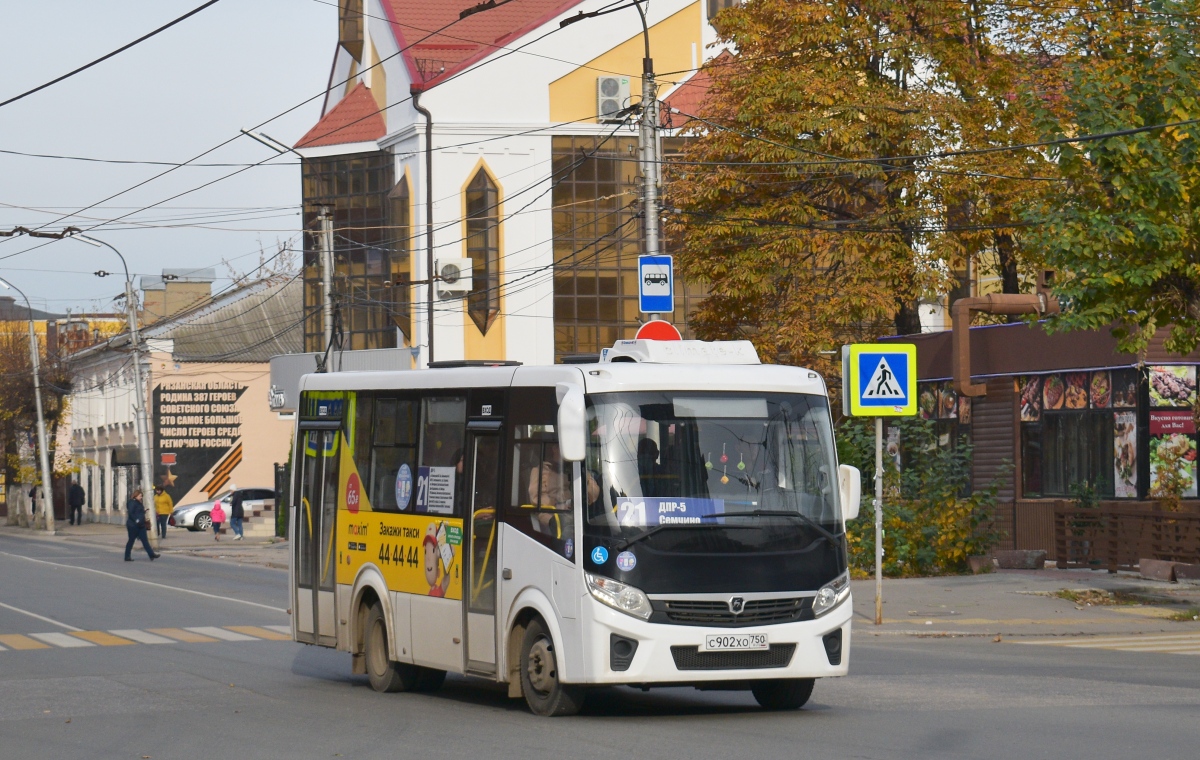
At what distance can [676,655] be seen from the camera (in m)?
11.1

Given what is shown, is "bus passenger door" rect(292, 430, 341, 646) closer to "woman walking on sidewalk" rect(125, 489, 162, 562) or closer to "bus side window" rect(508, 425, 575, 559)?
"bus side window" rect(508, 425, 575, 559)

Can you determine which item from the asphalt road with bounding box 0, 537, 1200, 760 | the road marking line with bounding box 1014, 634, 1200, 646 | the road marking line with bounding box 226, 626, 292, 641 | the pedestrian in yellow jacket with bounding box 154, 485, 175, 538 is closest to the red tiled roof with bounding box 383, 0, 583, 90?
the pedestrian in yellow jacket with bounding box 154, 485, 175, 538

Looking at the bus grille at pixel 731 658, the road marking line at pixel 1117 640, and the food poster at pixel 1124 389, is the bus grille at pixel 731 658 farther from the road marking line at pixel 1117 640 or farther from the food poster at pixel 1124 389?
the food poster at pixel 1124 389

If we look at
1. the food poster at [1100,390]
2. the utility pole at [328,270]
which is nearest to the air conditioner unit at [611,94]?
the utility pole at [328,270]

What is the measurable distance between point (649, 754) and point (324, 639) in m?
5.74

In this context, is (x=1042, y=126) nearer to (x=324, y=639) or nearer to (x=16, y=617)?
(x=324, y=639)

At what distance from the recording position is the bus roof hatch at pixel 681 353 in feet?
→ 40.1

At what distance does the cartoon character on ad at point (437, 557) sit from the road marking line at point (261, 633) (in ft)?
22.0

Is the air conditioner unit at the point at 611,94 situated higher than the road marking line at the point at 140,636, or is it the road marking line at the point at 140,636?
the air conditioner unit at the point at 611,94

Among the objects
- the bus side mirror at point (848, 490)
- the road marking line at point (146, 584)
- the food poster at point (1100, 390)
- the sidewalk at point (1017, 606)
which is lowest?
the road marking line at point (146, 584)

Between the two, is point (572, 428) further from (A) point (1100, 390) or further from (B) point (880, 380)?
(A) point (1100, 390)

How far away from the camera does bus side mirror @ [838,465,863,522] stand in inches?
471

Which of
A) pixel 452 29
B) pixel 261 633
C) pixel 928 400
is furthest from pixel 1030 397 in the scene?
pixel 452 29

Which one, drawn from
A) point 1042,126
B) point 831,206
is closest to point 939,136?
point 831,206
